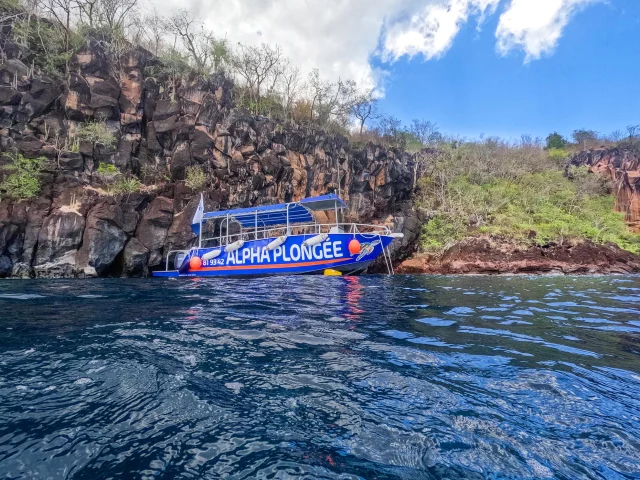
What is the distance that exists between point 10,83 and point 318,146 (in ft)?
58.9

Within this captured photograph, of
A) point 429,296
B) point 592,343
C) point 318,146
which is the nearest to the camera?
point 592,343

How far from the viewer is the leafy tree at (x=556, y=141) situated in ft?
129

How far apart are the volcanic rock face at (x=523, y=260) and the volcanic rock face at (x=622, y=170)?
11.5 meters

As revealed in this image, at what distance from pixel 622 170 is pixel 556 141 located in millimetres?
11218

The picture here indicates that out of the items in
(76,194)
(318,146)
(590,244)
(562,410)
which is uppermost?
(318,146)

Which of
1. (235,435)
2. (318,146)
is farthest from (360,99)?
(235,435)

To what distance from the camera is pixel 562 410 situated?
2.51 metres

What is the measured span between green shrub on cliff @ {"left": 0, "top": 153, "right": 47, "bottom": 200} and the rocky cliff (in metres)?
0.33

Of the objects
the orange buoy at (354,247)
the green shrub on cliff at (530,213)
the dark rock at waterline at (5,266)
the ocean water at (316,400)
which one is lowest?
the ocean water at (316,400)

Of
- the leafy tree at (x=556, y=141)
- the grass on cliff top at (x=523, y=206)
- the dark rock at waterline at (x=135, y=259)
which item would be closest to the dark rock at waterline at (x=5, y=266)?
the dark rock at waterline at (x=135, y=259)

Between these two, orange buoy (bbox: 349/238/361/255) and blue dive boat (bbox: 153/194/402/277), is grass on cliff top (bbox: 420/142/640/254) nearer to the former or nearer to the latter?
blue dive boat (bbox: 153/194/402/277)

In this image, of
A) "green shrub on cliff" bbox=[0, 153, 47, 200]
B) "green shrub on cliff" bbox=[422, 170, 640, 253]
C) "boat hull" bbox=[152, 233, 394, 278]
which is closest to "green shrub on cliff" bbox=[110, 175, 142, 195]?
"green shrub on cliff" bbox=[0, 153, 47, 200]

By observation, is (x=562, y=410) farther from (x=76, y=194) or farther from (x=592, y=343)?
(x=76, y=194)

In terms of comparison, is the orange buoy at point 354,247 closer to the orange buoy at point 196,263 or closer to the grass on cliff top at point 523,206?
the orange buoy at point 196,263
